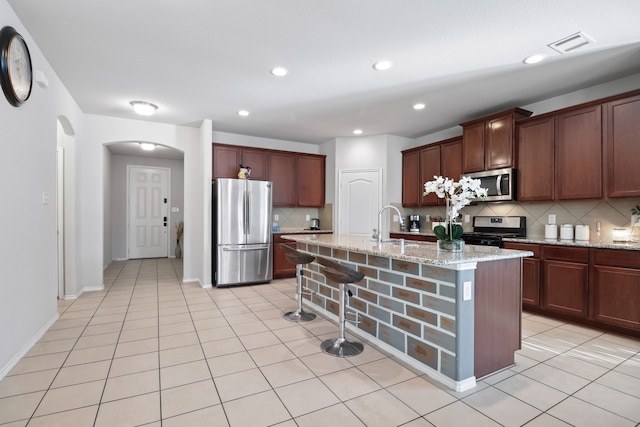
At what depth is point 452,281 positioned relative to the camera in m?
2.10

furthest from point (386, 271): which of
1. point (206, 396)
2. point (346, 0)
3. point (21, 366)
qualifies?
point (21, 366)

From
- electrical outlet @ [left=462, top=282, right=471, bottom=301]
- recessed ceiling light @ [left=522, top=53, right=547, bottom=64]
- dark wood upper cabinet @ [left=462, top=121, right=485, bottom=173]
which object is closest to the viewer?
electrical outlet @ [left=462, top=282, right=471, bottom=301]

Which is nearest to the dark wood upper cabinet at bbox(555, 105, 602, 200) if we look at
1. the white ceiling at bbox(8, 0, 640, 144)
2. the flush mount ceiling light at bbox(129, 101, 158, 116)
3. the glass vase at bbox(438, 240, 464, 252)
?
the white ceiling at bbox(8, 0, 640, 144)

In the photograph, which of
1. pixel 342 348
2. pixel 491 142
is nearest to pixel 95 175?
pixel 342 348

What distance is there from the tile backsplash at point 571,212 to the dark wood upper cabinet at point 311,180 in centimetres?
286

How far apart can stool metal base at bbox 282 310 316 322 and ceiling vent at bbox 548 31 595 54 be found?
11.3ft

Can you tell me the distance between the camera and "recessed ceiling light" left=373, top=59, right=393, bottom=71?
3.02 m

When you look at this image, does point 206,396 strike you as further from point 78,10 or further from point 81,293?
point 81,293

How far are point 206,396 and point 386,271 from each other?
5.27 ft

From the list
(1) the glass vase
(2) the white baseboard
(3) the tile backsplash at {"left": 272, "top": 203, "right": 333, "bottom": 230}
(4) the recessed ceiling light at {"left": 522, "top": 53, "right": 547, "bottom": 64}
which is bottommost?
(2) the white baseboard

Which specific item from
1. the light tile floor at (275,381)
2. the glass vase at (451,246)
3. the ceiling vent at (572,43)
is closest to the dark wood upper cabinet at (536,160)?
the ceiling vent at (572,43)

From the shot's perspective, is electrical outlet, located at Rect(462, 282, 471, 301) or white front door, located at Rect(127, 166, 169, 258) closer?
electrical outlet, located at Rect(462, 282, 471, 301)

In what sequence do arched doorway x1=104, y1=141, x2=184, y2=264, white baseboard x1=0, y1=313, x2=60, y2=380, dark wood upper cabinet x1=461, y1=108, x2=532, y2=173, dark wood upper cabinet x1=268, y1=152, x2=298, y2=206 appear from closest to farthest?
white baseboard x1=0, y1=313, x2=60, y2=380
dark wood upper cabinet x1=461, y1=108, x2=532, y2=173
dark wood upper cabinet x1=268, y1=152, x2=298, y2=206
arched doorway x1=104, y1=141, x2=184, y2=264

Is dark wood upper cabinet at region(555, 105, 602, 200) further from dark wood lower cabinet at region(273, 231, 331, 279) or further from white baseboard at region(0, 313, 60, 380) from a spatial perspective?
white baseboard at region(0, 313, 60, 380)
